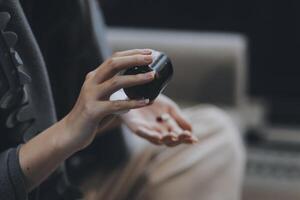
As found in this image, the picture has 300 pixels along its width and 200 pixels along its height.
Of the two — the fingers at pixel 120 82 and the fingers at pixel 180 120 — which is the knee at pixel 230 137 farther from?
the fingers at pixel 120 82

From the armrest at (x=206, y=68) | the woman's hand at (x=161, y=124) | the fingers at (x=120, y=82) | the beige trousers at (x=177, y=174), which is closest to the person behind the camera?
the fingers at (x=120, y=82)

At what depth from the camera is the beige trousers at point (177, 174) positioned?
0.96 m

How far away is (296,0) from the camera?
1.90 meters

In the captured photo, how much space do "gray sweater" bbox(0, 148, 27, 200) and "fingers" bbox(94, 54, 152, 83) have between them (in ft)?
0.43

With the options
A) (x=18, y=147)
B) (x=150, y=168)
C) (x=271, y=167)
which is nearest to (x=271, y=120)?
(x=271, y=167)

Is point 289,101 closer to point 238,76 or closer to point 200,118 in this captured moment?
point 238,76

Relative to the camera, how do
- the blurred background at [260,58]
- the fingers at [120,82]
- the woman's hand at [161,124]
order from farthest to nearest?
the blurred background at [260,58] → the woman's hand at [161,124] → the fingers at [120,82]

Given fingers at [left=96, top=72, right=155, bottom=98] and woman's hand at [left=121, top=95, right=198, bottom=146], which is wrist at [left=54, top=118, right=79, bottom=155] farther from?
woman's hand at [left=121, top=95, right=198, bottom=146]

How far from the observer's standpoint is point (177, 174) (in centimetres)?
97

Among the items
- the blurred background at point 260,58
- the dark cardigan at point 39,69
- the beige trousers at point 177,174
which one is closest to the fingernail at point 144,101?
the dark cardigan at point 39,69

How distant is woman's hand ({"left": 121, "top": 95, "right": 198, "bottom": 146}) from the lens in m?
0.82

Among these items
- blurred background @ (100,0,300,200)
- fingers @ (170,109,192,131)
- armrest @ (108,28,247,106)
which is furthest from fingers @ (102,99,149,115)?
blurred background @ (100,0,300,200)

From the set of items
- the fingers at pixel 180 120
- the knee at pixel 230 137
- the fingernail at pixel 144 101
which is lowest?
the knee at pixel 230 137

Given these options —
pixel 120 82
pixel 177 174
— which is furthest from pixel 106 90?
pixel 177 174
